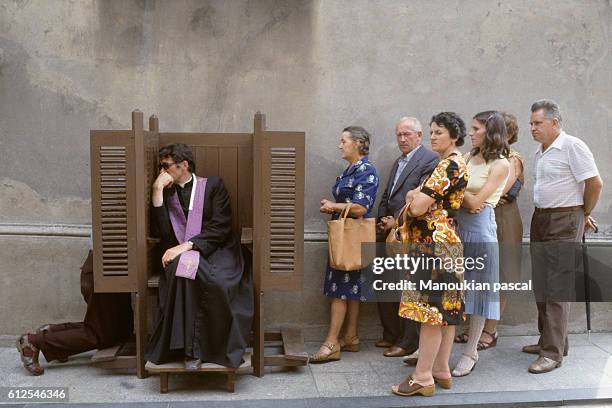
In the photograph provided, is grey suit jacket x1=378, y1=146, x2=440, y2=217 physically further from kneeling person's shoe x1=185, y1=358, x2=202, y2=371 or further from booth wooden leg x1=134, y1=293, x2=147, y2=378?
booth wooden leg x1=134, y1=293, x2=147, y2=378

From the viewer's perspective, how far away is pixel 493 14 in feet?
19.2

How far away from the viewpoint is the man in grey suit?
17.4 ft

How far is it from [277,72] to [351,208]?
147 cm

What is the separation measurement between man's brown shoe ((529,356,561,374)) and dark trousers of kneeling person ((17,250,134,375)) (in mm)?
3363

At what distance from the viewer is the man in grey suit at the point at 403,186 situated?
529 centimetres

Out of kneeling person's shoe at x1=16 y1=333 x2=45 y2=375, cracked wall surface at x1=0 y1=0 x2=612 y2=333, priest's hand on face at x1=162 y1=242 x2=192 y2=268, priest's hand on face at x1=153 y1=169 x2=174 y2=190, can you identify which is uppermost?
cracked wall surface at x1=0 y1=0 x2=612 y2=333

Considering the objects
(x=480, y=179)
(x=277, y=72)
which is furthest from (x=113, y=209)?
(x=480, y=179)

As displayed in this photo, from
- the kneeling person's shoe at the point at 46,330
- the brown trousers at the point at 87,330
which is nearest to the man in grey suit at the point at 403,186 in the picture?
the brown trousers at the point at 87,330

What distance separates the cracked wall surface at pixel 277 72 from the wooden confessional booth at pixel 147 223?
88cm

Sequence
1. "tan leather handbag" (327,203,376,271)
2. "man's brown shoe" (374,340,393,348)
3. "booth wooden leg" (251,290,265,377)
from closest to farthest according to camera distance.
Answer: "booth wooden leg" (251,290,265,377) < "tan leather handbag" (327,203,376,271) < "man's brown shoe" (374,340,393,348)

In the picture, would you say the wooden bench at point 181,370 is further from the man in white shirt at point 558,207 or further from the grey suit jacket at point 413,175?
the man in white shirt at point 558,207

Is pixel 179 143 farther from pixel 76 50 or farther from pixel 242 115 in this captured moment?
pixel 76 50

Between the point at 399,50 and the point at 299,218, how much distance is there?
200cm

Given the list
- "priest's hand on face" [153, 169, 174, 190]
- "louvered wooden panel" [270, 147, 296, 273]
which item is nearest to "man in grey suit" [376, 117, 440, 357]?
"louvered wooden panel" [270, 147, 296, 273]
